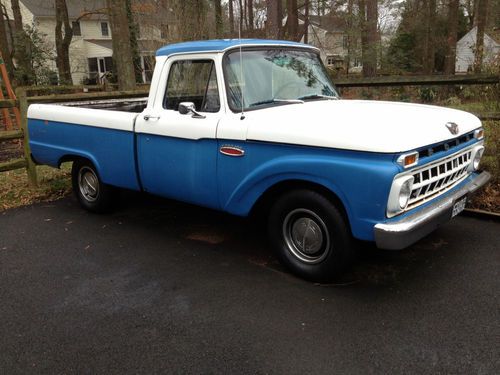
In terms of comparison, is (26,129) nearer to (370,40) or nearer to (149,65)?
(149,65)

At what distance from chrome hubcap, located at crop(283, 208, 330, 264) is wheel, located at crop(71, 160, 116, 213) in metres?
2.67

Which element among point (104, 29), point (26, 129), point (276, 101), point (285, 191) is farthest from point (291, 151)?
point (104, 29)

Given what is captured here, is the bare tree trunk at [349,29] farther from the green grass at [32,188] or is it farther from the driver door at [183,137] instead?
the driver door at [183,137]

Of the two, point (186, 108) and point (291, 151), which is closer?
point (291, 151)

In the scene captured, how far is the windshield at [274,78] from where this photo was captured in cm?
398

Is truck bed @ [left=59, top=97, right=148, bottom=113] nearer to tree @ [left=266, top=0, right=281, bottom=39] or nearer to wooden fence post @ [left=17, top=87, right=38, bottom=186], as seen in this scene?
wooden fence post @ [left=17, top=87, right=38, bottom=186]

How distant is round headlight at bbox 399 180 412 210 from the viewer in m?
3.09

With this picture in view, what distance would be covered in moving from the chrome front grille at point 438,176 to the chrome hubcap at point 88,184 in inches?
151

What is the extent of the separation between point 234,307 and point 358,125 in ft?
5.45

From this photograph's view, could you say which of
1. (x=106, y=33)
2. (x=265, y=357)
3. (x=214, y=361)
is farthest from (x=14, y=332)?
(x=106, y=33)

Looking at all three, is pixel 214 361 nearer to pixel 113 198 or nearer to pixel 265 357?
pixel 265 357

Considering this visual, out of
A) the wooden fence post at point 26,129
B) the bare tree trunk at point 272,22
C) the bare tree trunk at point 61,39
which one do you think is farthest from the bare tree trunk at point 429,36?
the wooden fence post at point 26,129

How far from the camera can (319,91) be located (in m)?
4.54

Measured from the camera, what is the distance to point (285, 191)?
3.77m
